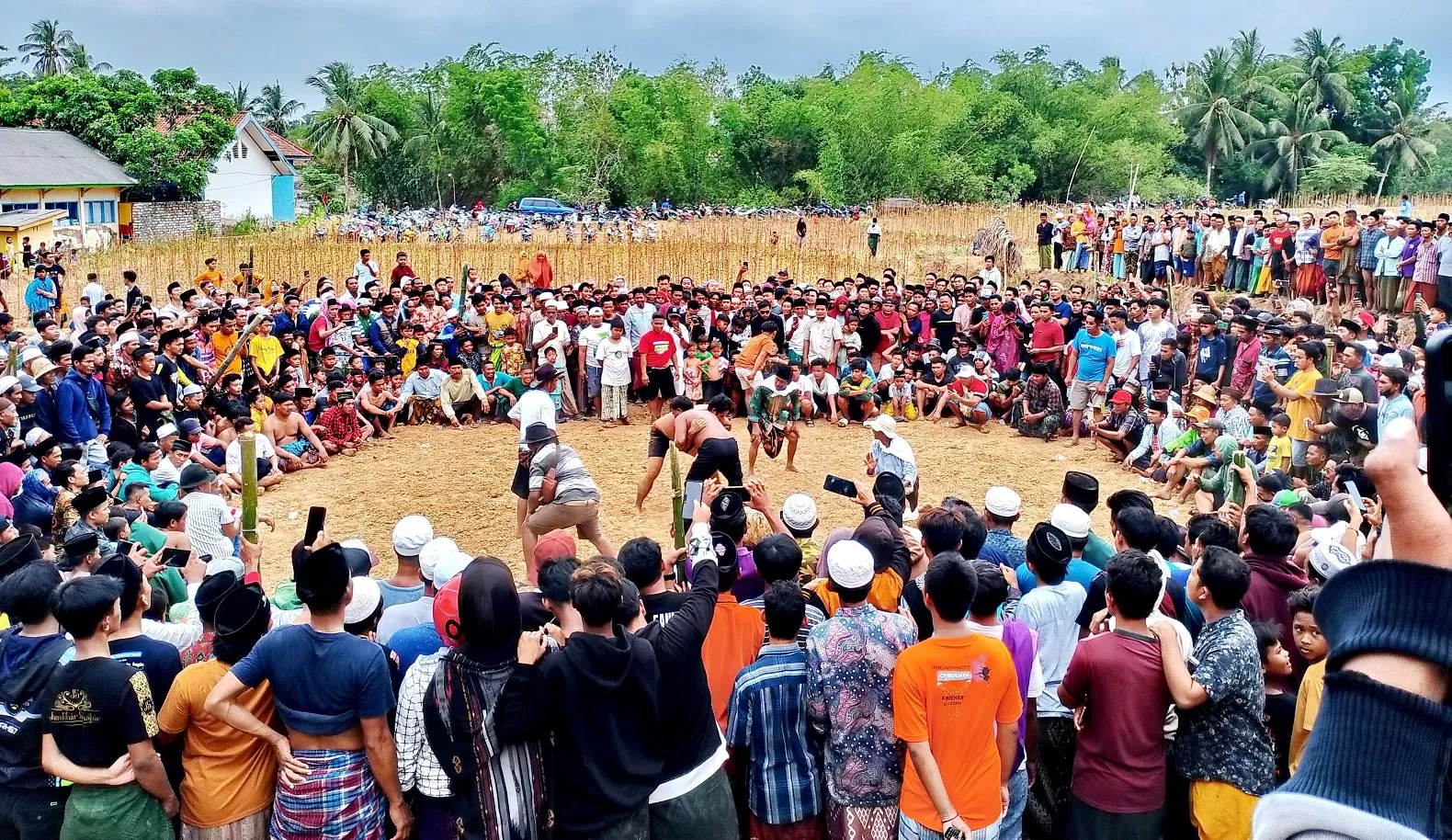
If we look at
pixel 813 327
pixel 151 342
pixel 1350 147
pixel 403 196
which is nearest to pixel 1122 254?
pixel 813 327

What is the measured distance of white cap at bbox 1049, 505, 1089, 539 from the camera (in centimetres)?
509

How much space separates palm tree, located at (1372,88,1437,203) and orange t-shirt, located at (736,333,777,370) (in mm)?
39689

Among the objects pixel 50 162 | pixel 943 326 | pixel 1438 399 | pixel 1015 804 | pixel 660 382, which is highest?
pixel 50 162

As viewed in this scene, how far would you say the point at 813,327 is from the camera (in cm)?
1441

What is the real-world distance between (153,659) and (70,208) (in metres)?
36.9

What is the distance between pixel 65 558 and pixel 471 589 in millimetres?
3084

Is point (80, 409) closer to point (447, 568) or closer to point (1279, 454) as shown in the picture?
point (447, 568)

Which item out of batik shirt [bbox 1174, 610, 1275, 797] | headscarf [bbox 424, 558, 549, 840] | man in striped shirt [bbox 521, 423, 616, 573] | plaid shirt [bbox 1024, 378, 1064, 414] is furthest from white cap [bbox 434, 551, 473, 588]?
plaid shirt [bbox 1024, 378, 1064, 414]

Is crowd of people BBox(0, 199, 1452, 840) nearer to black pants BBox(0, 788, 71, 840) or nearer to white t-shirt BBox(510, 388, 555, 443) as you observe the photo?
black pants BBox(0, 788, 71, 840)

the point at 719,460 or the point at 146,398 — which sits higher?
the point at 146,398

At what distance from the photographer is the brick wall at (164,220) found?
36.5 m

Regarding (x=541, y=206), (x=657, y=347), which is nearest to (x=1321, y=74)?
(x=541, y=206)

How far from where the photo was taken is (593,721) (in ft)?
11.4

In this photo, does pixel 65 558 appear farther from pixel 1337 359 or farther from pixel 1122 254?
pixel 1122 254
